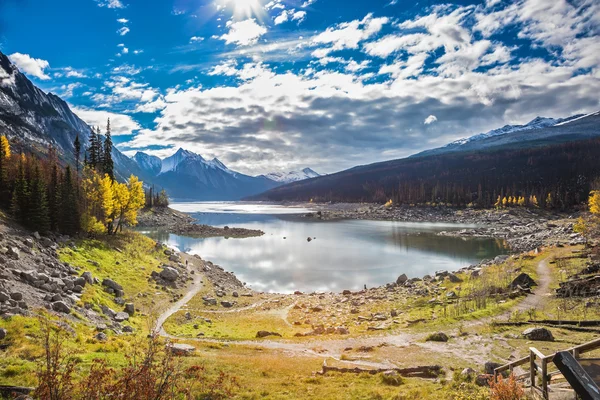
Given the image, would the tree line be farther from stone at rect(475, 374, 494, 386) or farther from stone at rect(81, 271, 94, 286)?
stone at rect(475, 374, 494, 386)

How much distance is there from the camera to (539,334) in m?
18.8

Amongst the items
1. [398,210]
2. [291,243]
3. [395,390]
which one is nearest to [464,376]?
[395,390]

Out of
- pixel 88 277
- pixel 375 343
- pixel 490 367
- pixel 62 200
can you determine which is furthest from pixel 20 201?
pixel 490 367

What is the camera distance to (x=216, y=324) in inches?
1184

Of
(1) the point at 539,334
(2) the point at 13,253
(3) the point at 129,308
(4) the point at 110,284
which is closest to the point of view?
(1) the point at 539,334

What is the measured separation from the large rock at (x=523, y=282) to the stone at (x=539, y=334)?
50.7 feet

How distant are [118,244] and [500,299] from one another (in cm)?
4655

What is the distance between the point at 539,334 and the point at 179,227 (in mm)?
110514

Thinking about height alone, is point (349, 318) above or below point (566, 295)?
below

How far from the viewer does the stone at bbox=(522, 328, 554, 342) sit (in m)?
18.6

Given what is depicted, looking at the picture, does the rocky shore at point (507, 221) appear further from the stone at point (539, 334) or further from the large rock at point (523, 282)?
the stone at point (539, 334)

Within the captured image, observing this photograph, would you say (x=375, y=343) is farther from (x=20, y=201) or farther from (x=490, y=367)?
(x=20, y=201)

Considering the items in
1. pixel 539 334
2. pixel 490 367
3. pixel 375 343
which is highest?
pixel 490 367

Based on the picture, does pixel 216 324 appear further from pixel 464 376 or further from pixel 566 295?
pixel 566 295
